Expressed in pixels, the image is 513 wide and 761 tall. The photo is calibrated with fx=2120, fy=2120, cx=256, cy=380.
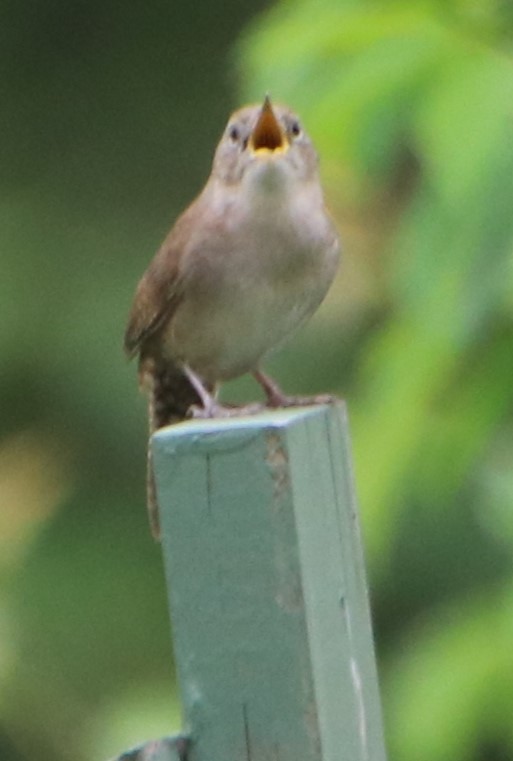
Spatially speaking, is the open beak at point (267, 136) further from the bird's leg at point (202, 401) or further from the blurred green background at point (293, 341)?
the bird's leg at point (202, 401)

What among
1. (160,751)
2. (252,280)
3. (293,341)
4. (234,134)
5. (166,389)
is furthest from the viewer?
(293,341)

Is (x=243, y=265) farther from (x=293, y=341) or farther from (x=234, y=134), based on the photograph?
(x=293, y=341)

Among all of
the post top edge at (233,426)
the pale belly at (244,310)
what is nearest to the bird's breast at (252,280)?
the pale belly at (244,310)

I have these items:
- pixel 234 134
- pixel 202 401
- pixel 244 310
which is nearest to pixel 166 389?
pixel 202 401

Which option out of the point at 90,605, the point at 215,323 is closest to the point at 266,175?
the point at 215,323

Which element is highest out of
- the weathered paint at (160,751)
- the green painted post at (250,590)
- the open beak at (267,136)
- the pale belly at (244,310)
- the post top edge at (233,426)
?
the open beak at (267,136)

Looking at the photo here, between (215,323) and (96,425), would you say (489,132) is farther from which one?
(96,425)

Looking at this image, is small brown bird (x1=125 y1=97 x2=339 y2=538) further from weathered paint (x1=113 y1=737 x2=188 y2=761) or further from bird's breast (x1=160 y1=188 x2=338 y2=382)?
weathered paint (x1=113 y1=737 x2=188 y2=761)
